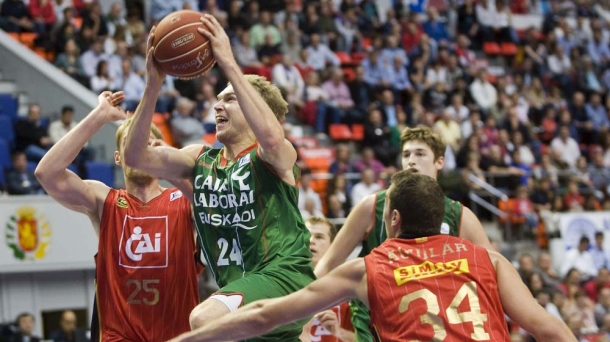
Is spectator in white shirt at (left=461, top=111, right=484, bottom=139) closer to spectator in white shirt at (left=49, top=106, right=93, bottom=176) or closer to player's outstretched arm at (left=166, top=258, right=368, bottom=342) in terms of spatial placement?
spectator in white shirt at (left=49, top=106, right=93, bottom=176)

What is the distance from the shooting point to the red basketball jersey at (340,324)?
788cm

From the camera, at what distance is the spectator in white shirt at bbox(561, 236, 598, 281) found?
17453mm

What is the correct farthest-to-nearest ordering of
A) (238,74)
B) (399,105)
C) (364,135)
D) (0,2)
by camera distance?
(399,105) → (364,135) → (0,2) → (238,74)

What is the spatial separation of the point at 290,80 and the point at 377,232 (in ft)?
39.6

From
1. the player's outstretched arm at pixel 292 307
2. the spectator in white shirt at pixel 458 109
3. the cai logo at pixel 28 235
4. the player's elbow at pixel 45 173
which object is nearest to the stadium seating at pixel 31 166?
the cai logo at pixel 28 235

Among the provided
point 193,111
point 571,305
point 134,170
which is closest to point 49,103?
point 193,111

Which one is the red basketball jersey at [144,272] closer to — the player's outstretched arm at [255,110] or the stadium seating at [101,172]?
the player's outstretched arm at [255,110]

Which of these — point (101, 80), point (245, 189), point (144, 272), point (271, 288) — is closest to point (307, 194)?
point (101, 80)

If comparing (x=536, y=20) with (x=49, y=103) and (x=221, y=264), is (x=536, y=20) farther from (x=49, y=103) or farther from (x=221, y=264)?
(x=221, y=264)

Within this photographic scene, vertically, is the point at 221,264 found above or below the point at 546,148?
above

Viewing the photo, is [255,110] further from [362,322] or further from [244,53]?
[244,53]

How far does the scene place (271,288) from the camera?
568 cm

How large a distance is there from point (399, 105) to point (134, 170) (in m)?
13.8

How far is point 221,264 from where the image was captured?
236 inches
